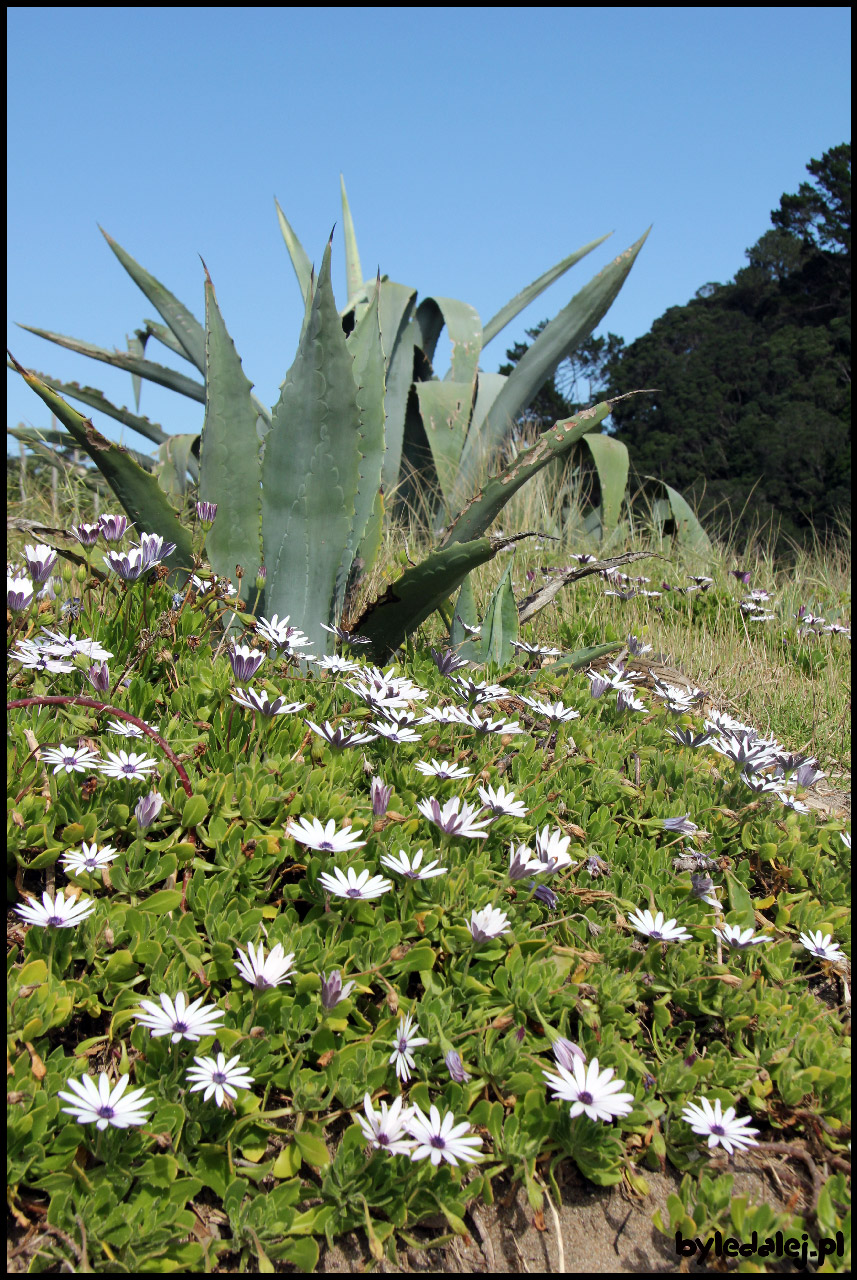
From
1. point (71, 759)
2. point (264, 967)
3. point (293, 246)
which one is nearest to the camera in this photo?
point (264, 967)

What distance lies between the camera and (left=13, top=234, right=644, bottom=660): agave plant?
298cm

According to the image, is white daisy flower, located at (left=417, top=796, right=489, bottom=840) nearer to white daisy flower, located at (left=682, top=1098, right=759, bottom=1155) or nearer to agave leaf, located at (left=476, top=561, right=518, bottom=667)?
white daisy flower, located at (left=682, top=1098, right=759, bottom=1155)

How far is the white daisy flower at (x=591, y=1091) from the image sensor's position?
1.40 meters

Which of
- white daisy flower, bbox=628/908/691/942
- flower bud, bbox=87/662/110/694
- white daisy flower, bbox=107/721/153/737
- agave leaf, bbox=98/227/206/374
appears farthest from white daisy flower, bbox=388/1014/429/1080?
agave leaf, bbox=98/227/206/374

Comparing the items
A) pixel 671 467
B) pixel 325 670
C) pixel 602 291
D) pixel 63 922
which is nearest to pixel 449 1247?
pixel 63 922

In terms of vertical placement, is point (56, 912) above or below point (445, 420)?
below

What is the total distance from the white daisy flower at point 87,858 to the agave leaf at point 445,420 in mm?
5349

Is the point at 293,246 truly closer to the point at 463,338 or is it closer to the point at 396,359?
the point at 396,359

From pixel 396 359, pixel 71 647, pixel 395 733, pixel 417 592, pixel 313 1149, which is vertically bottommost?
pixel 313 1149

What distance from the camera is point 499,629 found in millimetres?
3275

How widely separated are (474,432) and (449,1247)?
6.77 metres

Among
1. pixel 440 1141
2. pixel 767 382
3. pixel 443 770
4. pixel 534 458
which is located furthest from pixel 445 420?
pixel 767 382

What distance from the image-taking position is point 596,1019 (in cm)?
168

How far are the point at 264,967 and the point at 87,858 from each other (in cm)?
Result: 43
